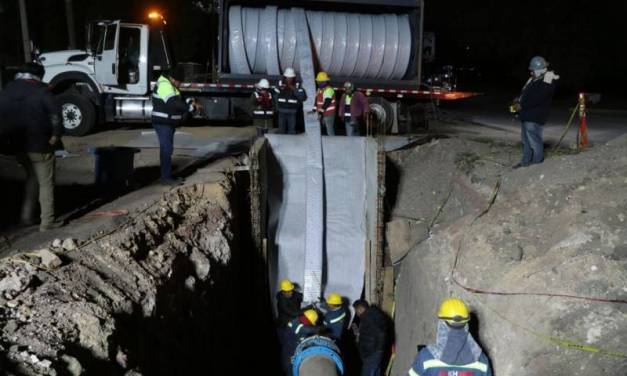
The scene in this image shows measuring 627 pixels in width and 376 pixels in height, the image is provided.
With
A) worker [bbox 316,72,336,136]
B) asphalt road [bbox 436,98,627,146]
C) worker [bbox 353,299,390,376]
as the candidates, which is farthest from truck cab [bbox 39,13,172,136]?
worker [bbox 353,299,390,376]

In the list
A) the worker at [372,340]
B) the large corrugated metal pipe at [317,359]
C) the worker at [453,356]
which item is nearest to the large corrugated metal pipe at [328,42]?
the worker at [372,340]

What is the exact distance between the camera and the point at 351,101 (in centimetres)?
1066

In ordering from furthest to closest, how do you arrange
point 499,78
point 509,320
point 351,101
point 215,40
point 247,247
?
point 499,78, point 215,40, point 351,101, point 247,247, point 509,320

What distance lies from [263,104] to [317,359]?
6543 millimetres

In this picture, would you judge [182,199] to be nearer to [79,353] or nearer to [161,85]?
[161,85]

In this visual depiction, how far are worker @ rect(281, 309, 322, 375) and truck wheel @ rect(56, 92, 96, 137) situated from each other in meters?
7.49

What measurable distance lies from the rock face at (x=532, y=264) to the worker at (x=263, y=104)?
12.9 feet

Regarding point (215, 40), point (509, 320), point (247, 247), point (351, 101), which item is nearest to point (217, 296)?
point (247, 247)

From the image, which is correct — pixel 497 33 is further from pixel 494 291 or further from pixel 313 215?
pixel 494 291

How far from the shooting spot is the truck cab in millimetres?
11852

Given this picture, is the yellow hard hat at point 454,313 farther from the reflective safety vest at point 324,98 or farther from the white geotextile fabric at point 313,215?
the reflective safety vest at point 324,98

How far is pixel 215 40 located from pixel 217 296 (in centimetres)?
753

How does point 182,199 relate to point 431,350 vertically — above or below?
above

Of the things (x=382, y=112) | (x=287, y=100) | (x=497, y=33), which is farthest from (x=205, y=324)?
(x=497, y=33)
